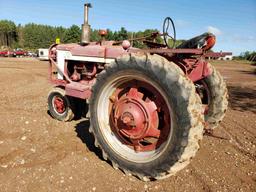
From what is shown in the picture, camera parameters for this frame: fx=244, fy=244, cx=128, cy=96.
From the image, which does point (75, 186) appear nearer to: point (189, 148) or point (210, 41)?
point (189, 148)

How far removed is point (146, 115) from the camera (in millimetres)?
2891

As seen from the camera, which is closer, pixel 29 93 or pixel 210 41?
pixel 210 41

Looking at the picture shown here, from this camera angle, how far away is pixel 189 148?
7.91 ft

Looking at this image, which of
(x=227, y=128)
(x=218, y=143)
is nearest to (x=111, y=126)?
(x=218, y=143)

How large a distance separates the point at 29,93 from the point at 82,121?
3.45 metres

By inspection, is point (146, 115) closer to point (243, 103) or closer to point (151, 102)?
point (151, 102)

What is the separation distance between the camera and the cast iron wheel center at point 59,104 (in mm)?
4832

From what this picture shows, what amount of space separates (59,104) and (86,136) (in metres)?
1.10

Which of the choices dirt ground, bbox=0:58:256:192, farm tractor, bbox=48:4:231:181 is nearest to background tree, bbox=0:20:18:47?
dirt ground, bbox=0:58:256:192

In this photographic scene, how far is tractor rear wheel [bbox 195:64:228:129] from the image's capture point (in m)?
3.89

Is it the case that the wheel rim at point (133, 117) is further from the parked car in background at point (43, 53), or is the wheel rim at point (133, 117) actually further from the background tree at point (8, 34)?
the background tree at point (8, 34)

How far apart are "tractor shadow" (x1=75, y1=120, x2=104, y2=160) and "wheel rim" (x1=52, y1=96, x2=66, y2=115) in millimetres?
445

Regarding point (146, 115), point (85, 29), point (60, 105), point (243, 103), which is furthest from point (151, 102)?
point (243, 103)

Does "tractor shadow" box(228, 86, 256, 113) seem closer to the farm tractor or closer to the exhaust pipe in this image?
the farm tractor
